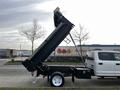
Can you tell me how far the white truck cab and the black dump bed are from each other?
1.99 metres

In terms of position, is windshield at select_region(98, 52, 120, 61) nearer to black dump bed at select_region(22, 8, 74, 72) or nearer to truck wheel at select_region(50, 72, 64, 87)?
black dump bed at select_region(22, 8, 74, 72)

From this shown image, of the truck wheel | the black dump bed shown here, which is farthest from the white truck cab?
the black dump bed

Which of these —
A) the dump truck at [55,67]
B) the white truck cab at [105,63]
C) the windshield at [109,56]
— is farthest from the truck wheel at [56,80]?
the windshield at [109,56]

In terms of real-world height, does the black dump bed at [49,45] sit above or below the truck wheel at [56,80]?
above

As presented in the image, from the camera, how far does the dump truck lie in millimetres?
14766

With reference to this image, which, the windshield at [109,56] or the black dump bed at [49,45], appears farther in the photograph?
the windshield at [109,56]

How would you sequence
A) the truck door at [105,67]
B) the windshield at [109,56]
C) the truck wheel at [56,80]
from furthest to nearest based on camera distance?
1. the windshield at [109,56]
2. the truck door at [105,67]
3. the truck wheel at [56,80]

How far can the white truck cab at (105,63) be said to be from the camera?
49.7 feet

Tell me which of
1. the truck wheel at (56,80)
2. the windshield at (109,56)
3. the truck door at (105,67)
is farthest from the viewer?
the windshield at (109,56)

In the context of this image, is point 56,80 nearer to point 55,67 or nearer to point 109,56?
point 55,67

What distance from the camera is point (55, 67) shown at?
50.2 ft

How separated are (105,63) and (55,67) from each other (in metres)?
2.61

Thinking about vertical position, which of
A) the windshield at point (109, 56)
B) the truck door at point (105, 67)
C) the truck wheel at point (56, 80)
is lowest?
the truck wheel at point (56, 80)

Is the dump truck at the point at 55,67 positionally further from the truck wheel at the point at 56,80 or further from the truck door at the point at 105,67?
the truck door at the point at 105,67
